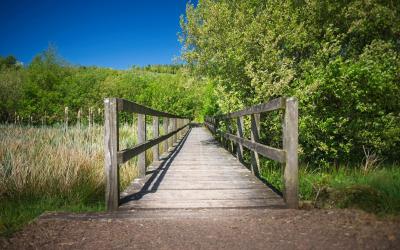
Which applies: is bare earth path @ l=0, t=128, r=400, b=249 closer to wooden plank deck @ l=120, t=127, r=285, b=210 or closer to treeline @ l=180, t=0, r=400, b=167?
wooden plank deck @ l=120, t=127, r=285, b=210

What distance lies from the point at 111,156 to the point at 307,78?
6.67 meters

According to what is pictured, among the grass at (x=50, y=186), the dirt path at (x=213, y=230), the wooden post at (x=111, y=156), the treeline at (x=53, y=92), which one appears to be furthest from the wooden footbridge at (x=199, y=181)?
the treeline at (x=53, y=92)

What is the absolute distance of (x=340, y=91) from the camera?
27.2 ft

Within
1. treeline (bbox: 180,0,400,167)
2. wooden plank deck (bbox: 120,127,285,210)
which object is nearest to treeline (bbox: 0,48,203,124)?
treeline (bbox: 180,0,400,167)

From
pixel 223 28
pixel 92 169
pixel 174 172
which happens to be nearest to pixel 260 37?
pixel 223 28

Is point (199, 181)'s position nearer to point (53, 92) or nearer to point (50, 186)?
point (50, 186)

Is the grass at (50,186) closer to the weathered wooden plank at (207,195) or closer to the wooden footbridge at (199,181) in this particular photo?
the wooden footbridge at (199,181)

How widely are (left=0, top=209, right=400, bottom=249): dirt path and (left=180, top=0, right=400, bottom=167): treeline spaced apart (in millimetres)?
4722

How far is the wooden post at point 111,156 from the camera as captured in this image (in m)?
3.78

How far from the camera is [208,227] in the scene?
3.28 meters

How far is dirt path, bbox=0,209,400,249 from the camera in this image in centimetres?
286

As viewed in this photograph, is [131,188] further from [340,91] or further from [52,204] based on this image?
[340,91]

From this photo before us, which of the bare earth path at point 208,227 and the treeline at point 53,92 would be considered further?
the treeline at point 53,92

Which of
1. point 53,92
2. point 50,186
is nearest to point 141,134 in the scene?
point 50,186
